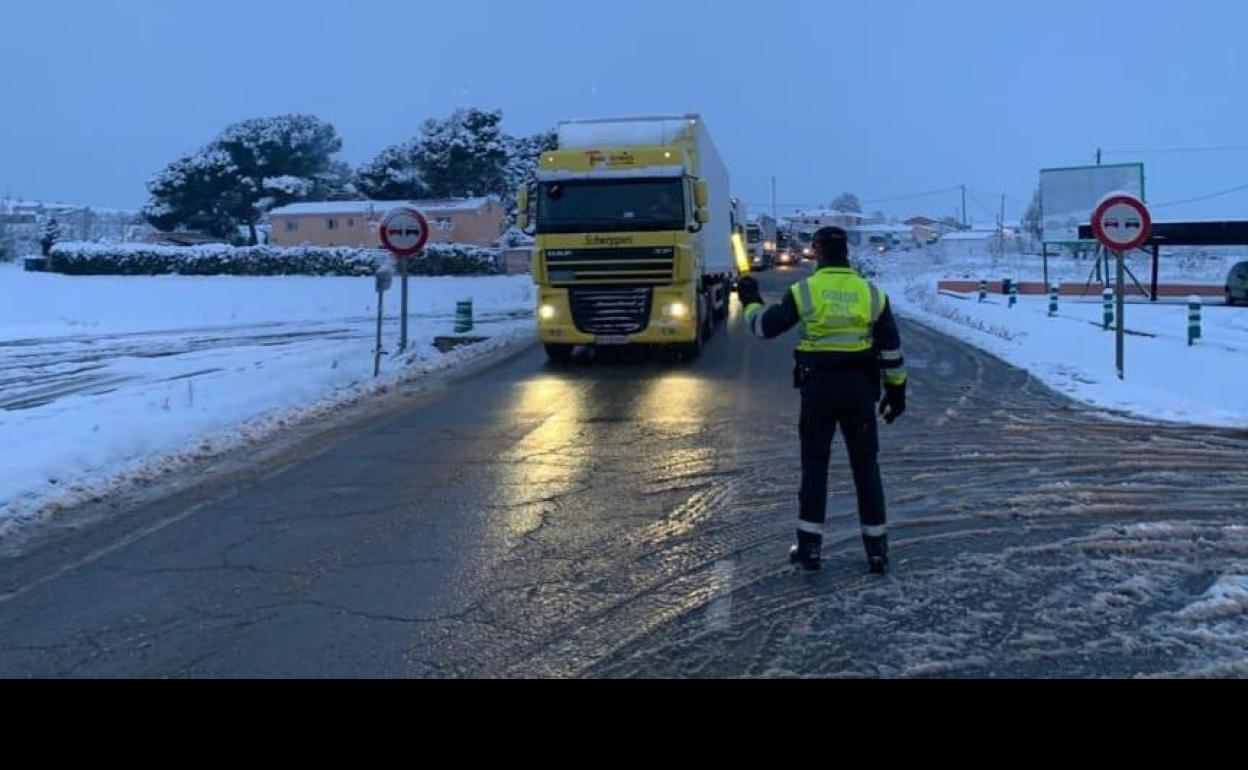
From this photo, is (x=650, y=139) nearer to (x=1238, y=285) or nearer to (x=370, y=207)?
(x=1238, y=285)

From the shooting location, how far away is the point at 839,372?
611cm

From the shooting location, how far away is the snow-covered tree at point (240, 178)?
232ft

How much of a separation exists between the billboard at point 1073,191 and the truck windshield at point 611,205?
36.6 metres

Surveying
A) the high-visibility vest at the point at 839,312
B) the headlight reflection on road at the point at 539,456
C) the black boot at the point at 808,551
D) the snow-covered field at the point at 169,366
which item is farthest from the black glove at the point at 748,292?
the snow-covered field at the point at 169,366

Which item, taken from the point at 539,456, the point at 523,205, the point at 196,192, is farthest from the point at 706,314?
the point at 196,192

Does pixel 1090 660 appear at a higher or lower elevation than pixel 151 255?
lower

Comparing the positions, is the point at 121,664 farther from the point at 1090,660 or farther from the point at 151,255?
the point at 151,255

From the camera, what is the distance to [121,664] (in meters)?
4.93

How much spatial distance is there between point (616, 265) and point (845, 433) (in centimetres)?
1148

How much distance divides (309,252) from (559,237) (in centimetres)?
4133

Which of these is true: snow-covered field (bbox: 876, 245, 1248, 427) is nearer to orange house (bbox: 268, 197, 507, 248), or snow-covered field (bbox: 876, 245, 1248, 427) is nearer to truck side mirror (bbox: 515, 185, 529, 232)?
truck side mirror (bbox: 515, 185, 529, 232)

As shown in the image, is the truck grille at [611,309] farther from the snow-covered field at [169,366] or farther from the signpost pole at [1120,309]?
the signpost pole at [1120,309]
